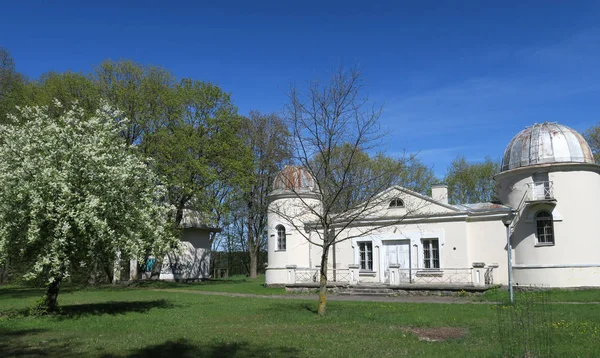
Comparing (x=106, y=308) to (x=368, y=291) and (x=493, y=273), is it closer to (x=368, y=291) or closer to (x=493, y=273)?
(x=368, y=291)

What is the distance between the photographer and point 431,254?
24906mm

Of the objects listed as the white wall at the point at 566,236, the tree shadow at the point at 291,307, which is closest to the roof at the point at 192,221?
the tree shadow at the point at 291,307

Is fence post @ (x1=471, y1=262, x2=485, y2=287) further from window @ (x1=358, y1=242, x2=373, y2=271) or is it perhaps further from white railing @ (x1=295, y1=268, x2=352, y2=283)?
white railing @ (x1=295, y1=268, x2=352, y2=283)

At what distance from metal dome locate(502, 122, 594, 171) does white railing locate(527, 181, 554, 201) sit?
942 millimetres

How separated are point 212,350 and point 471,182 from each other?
44250 mm

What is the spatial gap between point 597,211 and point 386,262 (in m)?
9.73

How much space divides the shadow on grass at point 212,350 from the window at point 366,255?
17.0 metres

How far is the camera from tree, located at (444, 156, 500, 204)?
162 ft

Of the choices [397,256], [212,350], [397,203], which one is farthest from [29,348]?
[397,203]

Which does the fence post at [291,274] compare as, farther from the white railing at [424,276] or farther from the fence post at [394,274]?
the fence post at [394,274]

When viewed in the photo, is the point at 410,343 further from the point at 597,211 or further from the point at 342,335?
the point at 597,211

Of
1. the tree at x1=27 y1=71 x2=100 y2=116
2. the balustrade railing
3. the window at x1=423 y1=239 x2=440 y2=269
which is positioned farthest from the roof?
the window at x1=423 y1=239 x2=440 y2=269

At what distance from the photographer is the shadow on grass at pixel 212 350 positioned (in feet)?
29.6

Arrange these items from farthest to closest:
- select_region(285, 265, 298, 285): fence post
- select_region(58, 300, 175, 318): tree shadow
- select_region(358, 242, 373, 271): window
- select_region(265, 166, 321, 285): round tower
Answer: select_region(265, 166, 321, 285): round tower → select_region(285, 265, 298, 285): fence post → select_region(358, 242, 373, 271): window → select_region(58, 300, 175, 318): tree shadow
